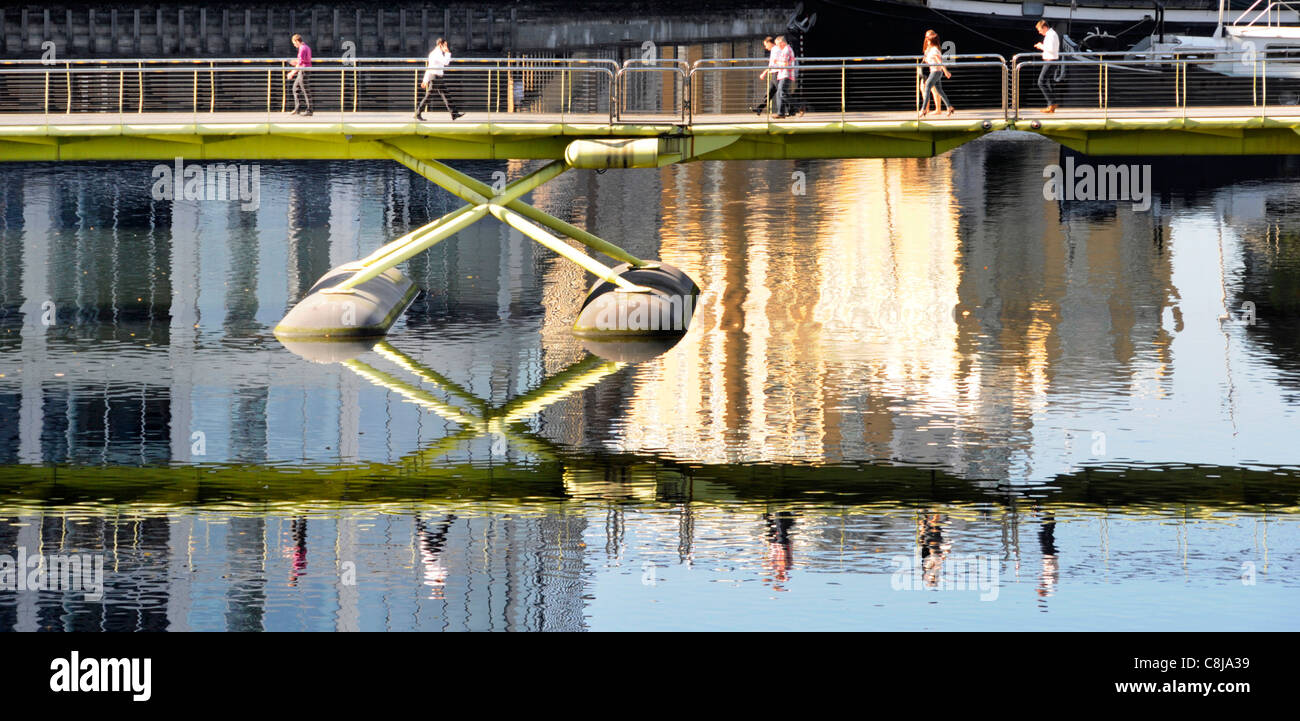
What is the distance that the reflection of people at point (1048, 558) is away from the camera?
23.0 metres

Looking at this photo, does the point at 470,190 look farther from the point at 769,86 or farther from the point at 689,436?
the point at 689,436

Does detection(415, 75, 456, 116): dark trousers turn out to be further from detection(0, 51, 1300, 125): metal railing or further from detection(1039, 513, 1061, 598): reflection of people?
detection(1039, 513, 1061, 598): reflection of people

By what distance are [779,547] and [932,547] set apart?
6.77 ft

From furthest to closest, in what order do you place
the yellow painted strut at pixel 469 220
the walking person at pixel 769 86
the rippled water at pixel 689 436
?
the yellow painted strut at pixel 469 220
the walking person at pixel 769 86
the rippled water at pixel 689 436

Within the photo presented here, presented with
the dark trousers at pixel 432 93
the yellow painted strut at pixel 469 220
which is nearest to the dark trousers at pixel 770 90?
the yellow painted strut at pixel 469 220

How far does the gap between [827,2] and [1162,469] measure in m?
63.2

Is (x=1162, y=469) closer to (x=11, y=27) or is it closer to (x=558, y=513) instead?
(x=558, y=513)

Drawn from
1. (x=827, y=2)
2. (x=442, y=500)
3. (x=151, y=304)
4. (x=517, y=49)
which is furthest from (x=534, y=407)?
(x=517, y=49)

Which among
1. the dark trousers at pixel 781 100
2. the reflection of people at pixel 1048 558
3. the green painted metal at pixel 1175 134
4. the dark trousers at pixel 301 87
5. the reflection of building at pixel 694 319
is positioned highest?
the dark trousers at pixel 301 87

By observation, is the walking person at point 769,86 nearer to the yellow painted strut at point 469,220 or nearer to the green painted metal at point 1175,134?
the yellow painted strut at point 469,220

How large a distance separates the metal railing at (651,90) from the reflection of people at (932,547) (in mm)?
10646

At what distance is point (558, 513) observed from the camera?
26.7 m

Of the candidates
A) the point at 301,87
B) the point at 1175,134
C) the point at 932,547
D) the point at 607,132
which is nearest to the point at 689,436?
the point at 932,547

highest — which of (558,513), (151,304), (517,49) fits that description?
(517,49)
